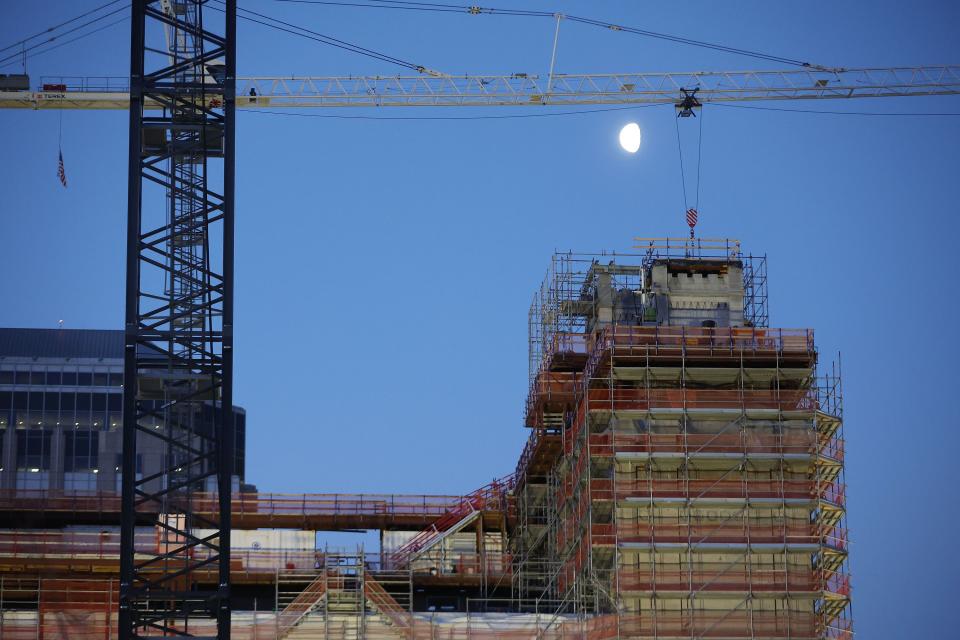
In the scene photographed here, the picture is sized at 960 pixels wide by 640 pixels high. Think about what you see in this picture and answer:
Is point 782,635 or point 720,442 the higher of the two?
point 720,442

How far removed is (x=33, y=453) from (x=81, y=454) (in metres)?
4.18

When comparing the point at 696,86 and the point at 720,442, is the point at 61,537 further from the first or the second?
the point at 696,86

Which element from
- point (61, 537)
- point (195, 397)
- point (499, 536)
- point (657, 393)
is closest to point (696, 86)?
point (499, 536)

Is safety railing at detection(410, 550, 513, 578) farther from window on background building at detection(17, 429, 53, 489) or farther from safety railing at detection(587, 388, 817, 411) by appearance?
window on background building at detection(17, 429, 53, 489)

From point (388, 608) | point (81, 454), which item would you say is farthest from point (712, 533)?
point (81, 454)

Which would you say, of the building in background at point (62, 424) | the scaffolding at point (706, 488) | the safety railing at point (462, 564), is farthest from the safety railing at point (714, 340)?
the building in background at point (62, 424)

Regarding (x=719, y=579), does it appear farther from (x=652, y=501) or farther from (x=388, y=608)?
(x=388, y=608)

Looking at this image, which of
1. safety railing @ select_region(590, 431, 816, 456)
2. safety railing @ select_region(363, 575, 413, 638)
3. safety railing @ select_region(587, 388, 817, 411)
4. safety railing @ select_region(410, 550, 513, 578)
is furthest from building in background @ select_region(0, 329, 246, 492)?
safety railing @ select_region(590, 431, 816, 456)

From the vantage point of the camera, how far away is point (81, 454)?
155500mm

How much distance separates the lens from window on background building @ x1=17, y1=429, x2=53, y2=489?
155000mm

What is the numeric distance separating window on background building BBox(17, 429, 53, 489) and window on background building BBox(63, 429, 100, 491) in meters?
1.55

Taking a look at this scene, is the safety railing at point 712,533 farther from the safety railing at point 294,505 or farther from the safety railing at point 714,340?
the safety railing at point 294,505

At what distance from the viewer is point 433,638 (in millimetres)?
80688

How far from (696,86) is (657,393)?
145 ft
